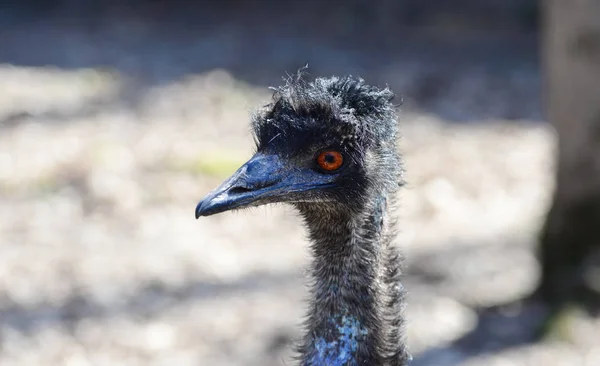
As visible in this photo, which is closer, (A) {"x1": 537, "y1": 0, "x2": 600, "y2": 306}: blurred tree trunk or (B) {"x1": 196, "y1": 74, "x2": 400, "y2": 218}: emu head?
(B) {"x1": 196, "y1": 74, "x2": 400, "y2": 218}: emu head

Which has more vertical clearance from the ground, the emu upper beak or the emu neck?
the emu upper beak

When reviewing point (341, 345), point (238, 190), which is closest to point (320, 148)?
point (238, 190)

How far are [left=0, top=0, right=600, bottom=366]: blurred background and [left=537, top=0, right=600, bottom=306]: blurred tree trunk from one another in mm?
14

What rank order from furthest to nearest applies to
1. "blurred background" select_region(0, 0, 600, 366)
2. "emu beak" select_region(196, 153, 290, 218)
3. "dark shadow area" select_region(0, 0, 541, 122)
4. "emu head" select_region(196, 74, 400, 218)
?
"dark shadow area" select_region(0, 0, 541, 122) → "blurred background" select_region(0, 0, 600, 366) → "emu head" select_region(196, 74, 400, 218) → "emu beak" select_region(196, 153, 290, 218)

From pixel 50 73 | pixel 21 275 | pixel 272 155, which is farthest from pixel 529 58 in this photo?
pixel 272 155

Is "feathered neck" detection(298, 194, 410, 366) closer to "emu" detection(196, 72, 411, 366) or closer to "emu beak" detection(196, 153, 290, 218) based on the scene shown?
"emu" detection(196, 72, 411, 366)

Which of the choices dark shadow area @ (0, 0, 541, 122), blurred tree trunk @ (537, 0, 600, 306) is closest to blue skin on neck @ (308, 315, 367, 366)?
blurred tree trunk @ (537, 0, 600, 306)

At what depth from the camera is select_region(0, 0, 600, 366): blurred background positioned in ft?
16.9

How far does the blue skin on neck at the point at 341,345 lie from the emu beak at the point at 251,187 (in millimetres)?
417

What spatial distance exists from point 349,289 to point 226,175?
4249mm

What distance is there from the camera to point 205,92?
9164 mm

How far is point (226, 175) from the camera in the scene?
7035mm

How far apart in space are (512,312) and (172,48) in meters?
6.47

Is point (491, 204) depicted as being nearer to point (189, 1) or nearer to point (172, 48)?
point (172, 48)
